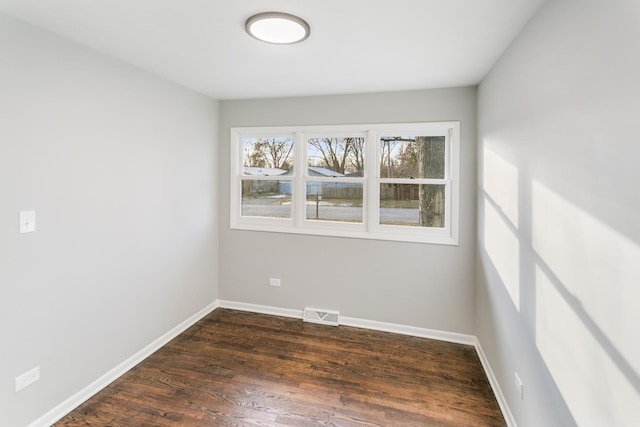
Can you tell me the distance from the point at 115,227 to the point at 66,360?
956 millimetres

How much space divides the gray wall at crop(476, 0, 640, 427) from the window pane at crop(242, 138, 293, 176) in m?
→ 2.28

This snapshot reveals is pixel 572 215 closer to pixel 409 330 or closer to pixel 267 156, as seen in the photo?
pixel 409 330

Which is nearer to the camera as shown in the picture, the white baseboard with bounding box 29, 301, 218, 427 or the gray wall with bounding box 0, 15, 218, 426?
the gray wall with bounding box 0, 15, 218, 426

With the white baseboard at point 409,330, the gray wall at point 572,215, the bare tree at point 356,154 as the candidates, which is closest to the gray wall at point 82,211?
the bare tree at point 356,154

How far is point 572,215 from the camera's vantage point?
1329 mm

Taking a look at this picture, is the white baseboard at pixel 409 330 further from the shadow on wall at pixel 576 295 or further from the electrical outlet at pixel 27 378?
the electrical outlet at pixel 27 378

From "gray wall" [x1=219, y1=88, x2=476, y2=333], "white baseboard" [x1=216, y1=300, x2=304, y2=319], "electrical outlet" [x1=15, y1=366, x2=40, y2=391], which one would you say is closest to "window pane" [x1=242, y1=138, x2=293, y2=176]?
"gray wall" [x1=219, y1=88, x2=476, y2=333]

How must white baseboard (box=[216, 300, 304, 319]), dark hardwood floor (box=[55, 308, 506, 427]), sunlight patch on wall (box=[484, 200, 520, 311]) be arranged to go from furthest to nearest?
white baseboard (box=[216, 300, 304, 319]) < dark hardwood floor (box=[55, 308, 506, 427]) < sunlight patch on wall (box=[484, 200, 520, 311])

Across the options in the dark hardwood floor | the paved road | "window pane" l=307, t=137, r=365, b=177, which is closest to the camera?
the dark hardwood floor

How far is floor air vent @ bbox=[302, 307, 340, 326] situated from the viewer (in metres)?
3.50

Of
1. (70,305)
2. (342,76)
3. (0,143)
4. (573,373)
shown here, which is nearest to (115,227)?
(70,305)

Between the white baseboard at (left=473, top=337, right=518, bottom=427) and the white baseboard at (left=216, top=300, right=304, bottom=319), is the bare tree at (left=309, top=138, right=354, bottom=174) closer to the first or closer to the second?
the white baseboard at (left=216, top=300, right=304, bottom=319)

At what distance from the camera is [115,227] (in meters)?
2.46

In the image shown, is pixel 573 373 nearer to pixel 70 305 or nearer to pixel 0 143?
pixel 70 305
